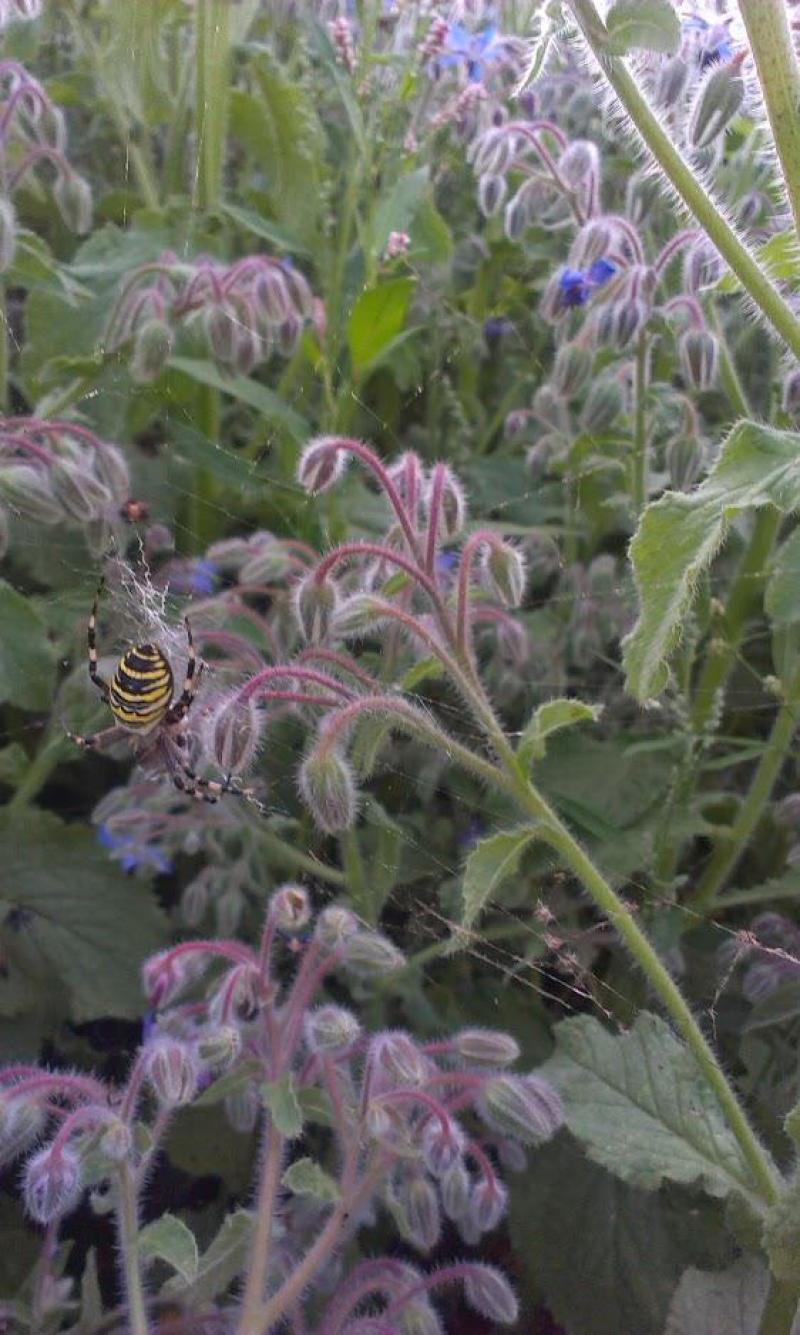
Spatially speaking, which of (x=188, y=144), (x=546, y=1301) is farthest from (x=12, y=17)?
(x=546, y=1301)

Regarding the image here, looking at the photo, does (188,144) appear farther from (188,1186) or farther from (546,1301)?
(546,1301)

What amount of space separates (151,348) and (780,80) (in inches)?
24.8

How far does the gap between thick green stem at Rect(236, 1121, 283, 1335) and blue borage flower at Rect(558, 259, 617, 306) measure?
2.56ft

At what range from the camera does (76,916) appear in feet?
3.83

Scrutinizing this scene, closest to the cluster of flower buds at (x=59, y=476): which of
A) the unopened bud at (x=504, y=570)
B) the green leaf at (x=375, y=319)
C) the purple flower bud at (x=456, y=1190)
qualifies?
the green leaf at (x=375, y=319)

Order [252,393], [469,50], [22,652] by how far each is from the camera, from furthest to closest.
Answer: [469,50] → [252,393] → [22,652]

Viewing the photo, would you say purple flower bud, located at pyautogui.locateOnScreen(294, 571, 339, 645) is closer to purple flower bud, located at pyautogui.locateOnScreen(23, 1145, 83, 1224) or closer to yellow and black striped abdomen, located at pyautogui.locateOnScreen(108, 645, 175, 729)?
yellow and black striped abdomen, located at pyautogui.locateOnScreen(108, 645, 175, 729)

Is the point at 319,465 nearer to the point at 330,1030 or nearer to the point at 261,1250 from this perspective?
the point at 330,1030

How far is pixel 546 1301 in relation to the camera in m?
0.97

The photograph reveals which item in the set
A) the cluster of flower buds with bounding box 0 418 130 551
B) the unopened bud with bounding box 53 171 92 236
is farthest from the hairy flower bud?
the unopened bud with bounding box 53 171 92 236

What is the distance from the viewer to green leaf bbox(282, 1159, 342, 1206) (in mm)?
800

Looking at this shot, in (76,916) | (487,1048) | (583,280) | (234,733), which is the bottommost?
(76,916)

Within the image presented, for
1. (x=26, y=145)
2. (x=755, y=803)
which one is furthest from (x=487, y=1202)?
(x=26, y=145)

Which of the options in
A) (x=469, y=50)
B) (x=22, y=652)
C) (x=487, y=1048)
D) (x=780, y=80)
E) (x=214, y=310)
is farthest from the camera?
(x=469, y=50)
